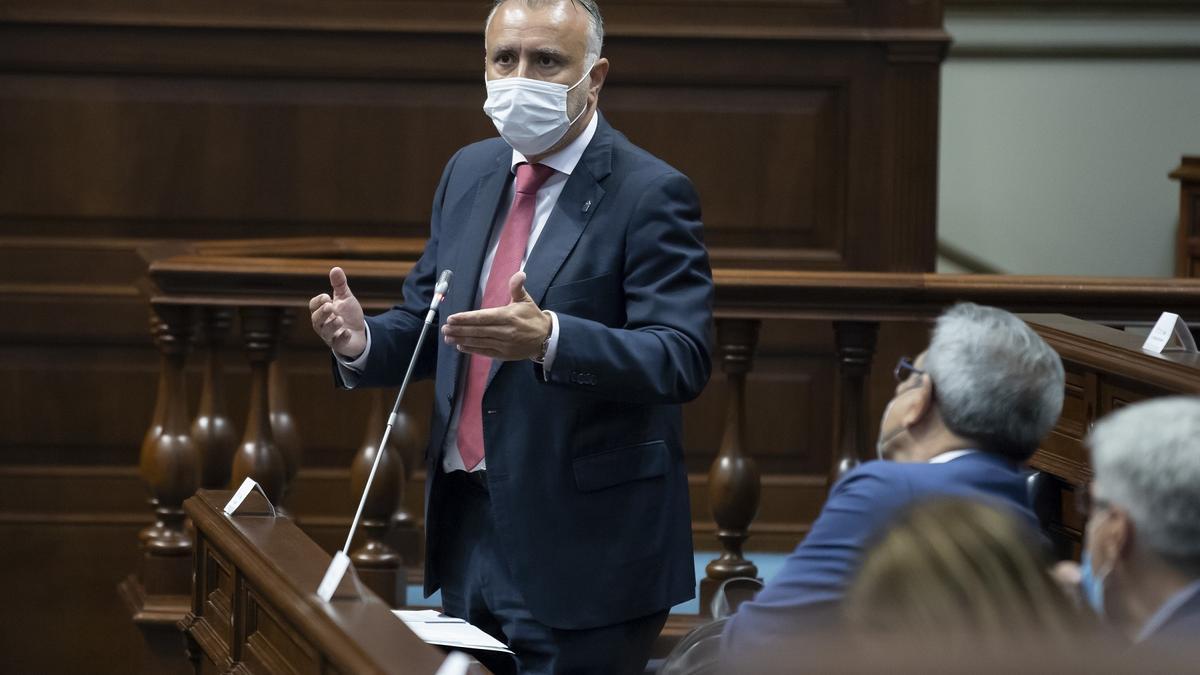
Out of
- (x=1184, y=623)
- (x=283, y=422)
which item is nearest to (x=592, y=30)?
(x=1184, y=623)

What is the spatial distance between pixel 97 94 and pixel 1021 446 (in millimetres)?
4192

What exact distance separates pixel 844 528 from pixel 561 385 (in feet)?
1.82

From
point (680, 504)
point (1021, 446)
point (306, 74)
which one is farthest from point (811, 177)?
point (1021, 446)

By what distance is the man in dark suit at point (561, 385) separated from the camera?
8.67 ft

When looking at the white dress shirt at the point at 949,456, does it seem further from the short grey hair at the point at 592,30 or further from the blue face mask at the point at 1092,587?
the short grey hair at the point at 592,30

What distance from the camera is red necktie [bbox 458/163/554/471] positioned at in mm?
2703

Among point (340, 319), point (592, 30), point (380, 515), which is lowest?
point (380, 515)

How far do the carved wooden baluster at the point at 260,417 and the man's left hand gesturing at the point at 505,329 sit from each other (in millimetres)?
1775

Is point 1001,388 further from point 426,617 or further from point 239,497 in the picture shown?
point 239,497

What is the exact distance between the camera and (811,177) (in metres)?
5.71

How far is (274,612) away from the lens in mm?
2574

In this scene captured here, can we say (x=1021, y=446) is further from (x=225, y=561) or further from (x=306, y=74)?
(x=306, y=74)

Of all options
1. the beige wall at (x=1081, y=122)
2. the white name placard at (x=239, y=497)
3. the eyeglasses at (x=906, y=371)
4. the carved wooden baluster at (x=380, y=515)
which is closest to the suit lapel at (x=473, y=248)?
A: the white name placard at (x=239, y=497)

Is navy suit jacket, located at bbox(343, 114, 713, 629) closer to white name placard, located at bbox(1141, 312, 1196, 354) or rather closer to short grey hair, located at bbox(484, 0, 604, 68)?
short grey hair, located at bbox(484, 0, 604, 68)
